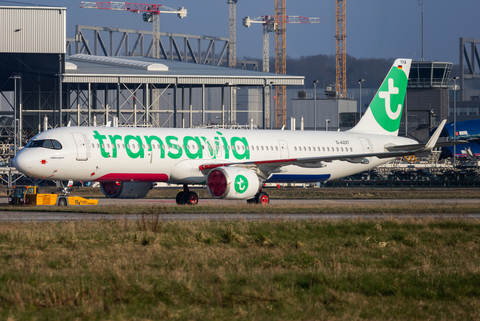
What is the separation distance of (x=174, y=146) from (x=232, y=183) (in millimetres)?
4002

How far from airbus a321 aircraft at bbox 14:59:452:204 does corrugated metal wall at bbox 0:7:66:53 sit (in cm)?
3329

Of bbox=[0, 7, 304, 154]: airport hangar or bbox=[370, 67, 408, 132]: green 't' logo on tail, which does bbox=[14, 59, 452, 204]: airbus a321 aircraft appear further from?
bbox=[0, 7, 304, 154]: airport hangar

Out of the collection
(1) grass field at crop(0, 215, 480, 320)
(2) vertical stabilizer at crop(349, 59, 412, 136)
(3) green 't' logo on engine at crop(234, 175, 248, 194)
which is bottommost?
(1) grass field at crop(0, 215, 480, 320)

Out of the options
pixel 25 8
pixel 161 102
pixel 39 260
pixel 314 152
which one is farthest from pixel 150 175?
pixel 161 102

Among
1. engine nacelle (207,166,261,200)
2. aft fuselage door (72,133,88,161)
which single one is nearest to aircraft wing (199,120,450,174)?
engine nacelle (207,166,261,200)

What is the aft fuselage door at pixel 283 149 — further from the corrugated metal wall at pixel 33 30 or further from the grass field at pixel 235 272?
the corrugated metal wall at pixel 33 30

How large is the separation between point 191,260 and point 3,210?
1988 cm

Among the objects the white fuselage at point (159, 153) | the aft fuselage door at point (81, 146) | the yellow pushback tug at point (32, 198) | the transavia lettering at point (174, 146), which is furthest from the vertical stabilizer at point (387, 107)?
the yellow pushback tug at point (32, 198)

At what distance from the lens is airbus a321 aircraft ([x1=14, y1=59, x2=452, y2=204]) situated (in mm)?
32219

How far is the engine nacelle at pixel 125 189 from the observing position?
36750 mm

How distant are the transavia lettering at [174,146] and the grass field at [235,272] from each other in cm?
1208

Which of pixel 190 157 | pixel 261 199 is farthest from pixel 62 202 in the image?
pixel 261 199

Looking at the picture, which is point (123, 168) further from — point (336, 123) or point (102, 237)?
point (336, 123)

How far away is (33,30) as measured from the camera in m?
65.3
